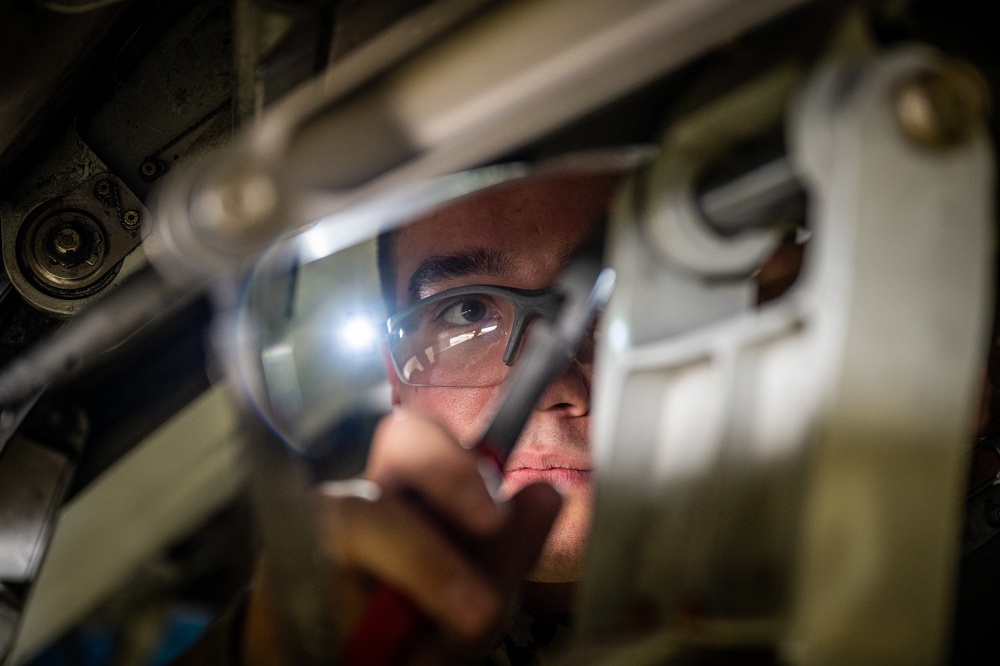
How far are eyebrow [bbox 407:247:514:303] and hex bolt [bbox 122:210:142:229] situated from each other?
1.46ft

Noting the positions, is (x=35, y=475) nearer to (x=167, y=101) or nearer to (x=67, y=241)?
(x=67, y=241)

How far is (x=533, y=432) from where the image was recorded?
4.01 feet

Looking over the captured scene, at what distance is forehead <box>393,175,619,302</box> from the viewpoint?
3.98 feet

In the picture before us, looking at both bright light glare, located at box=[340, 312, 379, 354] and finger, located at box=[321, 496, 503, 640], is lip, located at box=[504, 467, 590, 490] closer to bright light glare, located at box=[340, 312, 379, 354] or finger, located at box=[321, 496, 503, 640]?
bright light glare, located at box=[340, 312, 379, 354]

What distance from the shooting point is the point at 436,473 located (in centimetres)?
50

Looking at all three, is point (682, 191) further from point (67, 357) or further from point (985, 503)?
point (985, 503)

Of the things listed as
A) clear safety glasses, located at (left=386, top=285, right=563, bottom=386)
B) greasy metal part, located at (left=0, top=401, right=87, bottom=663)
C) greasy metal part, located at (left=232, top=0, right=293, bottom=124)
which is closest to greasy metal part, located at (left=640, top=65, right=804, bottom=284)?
greasy metal part, located at (left=232, top=0, right=293, bottom=124)

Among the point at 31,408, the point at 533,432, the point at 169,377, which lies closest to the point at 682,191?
the point at 169,377

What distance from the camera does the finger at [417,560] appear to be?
461 mm

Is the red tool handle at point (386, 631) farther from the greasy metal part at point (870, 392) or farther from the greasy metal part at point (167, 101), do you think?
the greasy metal part at point (167, 101)

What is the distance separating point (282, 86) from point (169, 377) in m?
0.35

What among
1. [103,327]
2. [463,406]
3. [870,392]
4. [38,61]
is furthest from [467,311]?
[870,392]

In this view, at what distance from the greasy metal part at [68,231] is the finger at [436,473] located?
2.41 feet

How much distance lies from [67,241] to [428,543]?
88 cm
